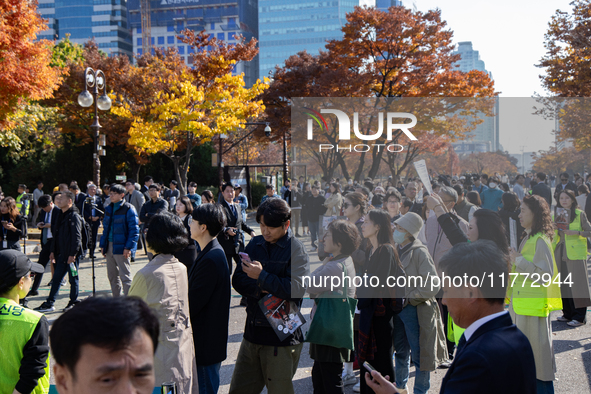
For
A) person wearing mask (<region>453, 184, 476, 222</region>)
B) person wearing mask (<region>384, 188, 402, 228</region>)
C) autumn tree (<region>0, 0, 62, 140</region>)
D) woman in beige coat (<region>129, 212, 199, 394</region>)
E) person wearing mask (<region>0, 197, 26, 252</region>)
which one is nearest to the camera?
woman in beige coat (<region>129, 212, 199, 394</region>)

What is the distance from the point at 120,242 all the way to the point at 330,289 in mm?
4869

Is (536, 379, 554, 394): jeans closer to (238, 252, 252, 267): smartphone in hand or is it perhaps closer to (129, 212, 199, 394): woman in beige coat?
(238, 252, 252, 267): smartphone in hand

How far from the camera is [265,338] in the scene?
3.38m

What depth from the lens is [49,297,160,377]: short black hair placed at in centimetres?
130

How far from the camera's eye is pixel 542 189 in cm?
604

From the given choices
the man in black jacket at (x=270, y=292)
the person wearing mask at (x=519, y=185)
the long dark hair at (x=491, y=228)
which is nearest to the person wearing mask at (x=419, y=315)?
the long dark hair at (x=491, y=228)

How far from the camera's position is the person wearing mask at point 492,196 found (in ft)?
20.8

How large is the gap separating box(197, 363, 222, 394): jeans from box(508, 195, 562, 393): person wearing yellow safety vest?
2537 millimetres

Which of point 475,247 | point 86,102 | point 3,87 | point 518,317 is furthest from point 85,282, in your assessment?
point 475,247

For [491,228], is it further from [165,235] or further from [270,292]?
[165,235]

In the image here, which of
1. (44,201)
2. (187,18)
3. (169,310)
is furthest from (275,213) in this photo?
(187,18)

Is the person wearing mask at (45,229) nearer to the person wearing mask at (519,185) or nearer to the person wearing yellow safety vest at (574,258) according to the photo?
the person wearing mask at (519,185)

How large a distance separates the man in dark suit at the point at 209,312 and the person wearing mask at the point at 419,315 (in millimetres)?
1667

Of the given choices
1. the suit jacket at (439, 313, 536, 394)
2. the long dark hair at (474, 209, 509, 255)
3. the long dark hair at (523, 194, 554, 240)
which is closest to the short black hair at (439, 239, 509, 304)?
the suit jacket at (439, 313, 536, 394)
